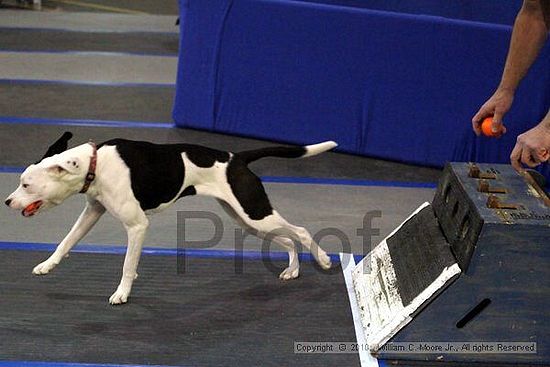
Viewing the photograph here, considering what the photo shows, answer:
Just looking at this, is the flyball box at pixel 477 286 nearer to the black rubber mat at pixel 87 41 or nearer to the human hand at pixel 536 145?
the human hand at pixel 536 145

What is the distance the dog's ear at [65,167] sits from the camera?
3.81m

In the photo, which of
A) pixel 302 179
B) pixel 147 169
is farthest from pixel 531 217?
pixel 302 179

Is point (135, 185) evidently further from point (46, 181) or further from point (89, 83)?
point (89, 83)

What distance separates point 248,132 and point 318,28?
39.1 inches

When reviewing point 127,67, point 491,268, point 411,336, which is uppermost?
point 491,268

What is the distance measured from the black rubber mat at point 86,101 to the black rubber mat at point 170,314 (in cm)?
300

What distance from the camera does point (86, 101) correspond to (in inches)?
316

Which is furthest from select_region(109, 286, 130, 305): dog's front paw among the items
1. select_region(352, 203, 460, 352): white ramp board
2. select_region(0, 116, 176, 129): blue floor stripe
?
select_region(0, 116, 176, 129): blue floor stripe

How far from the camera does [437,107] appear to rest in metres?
6.56

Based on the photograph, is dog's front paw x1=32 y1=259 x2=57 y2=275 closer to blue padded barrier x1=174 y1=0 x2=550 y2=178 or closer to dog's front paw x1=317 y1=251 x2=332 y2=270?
dog's front paw x1=317 y1=251 x2=332 y2=270

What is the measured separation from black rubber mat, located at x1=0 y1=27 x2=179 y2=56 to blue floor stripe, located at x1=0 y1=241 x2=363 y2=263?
5.48 meters

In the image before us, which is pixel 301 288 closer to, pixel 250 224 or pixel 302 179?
pixel 250 224

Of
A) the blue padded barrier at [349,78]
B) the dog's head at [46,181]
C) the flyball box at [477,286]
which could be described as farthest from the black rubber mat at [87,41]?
the flyball box at [477,286]

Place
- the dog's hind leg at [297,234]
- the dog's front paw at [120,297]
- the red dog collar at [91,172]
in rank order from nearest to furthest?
the red dog collar at [91,172] < the dog's front paw at [120,297] < the dog's hind leg at [297,234]
